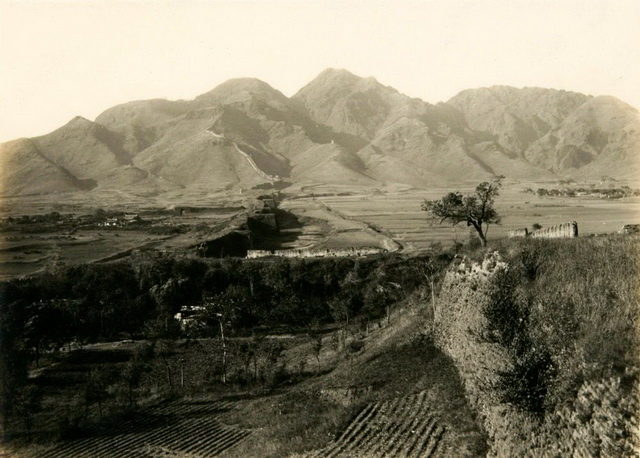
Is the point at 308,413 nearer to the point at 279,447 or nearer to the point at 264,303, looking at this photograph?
the point at 279,447

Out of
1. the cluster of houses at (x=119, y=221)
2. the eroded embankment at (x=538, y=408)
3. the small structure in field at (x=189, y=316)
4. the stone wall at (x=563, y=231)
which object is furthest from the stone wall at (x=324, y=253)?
the cluster of houses at (x=119, y=221)

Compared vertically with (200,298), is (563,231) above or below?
above

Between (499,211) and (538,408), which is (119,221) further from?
(538,408)

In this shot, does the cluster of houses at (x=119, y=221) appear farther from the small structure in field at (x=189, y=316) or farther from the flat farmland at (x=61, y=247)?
the small structure in field at (x=189, y=316)

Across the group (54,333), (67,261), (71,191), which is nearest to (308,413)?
(54,333)

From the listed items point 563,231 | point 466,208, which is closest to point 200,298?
point 466,208

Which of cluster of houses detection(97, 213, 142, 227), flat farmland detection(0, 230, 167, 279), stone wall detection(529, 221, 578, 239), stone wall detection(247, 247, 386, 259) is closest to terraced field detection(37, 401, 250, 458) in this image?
stone wall detection(529, 221, 578, 239)

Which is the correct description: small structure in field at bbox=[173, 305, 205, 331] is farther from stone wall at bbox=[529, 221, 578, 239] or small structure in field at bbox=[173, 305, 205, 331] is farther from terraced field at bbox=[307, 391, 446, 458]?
stone wall at bbox=[529, 221, 578, 239]
